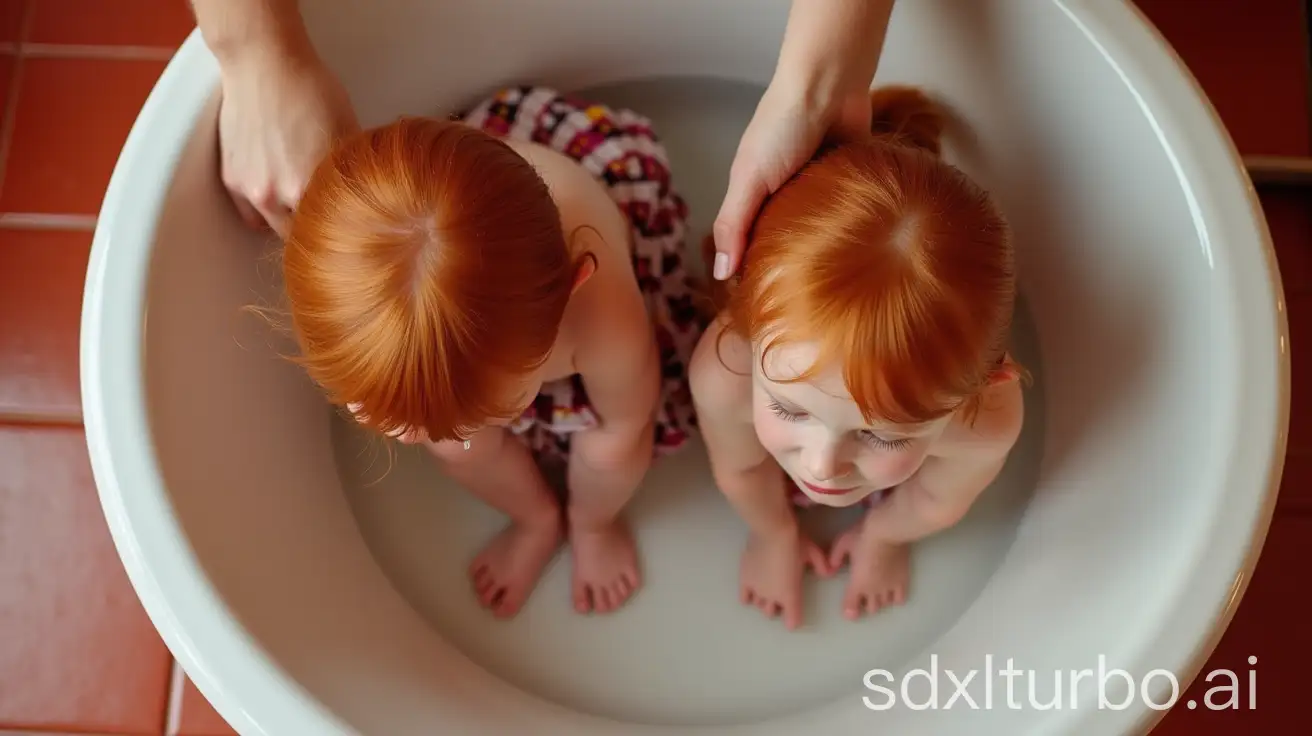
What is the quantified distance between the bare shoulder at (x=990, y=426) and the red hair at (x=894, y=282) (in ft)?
0.41

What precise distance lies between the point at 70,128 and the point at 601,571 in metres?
0.77

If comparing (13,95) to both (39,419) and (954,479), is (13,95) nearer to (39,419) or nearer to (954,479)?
(39,419)

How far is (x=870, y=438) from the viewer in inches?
29.1

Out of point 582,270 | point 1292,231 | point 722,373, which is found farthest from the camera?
point 1292,231

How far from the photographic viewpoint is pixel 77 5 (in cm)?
125

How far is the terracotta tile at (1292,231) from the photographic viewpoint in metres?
1.18

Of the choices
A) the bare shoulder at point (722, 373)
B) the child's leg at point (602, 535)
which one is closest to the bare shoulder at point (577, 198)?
the bare shoulder at point (722, 373)

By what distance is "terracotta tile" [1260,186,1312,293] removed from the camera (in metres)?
1.18

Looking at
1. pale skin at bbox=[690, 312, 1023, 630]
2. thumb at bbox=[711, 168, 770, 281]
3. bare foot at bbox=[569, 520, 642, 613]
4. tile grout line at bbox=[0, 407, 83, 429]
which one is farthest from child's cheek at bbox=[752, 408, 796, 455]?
tile grout line at bbox=[0, 407, 83, 429]

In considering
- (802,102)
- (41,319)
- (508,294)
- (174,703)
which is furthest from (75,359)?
(802,102)

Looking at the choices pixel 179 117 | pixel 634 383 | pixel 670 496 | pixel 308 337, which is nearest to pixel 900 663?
pixel 670 496

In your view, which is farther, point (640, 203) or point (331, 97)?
point (640, 203)

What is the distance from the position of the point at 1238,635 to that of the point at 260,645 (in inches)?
36.4

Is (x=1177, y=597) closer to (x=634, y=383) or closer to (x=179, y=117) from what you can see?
(x=634, y=383)
